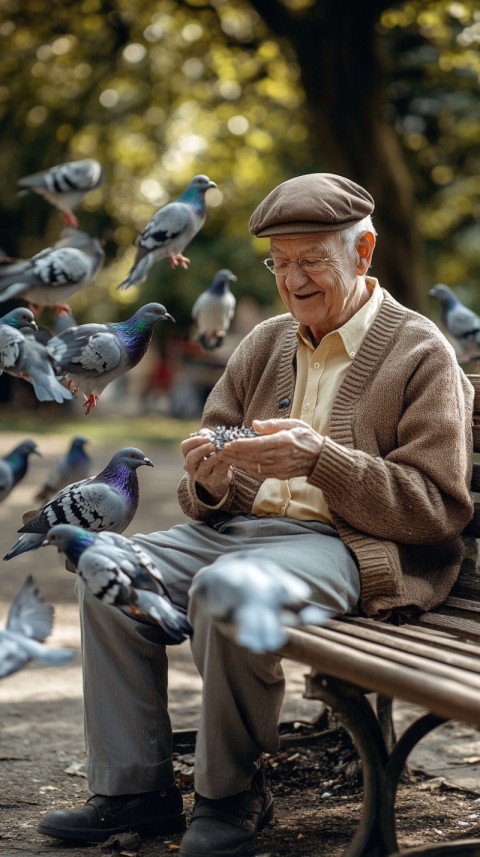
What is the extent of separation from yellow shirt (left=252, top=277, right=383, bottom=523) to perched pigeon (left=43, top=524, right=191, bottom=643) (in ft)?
1.47

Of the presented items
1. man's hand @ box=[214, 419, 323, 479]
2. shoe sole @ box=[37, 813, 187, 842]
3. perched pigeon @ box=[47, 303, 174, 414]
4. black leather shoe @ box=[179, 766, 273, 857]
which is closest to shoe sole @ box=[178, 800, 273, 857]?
black leather shoe @ box=[179, 766, 273, 857]

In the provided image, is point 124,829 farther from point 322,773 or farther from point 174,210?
point 174,210

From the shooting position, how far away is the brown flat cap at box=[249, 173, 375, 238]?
305 cm

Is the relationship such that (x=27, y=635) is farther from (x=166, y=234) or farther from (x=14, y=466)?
(x=166, y=234)

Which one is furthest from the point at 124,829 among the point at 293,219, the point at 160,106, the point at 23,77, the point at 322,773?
the point at 160,106

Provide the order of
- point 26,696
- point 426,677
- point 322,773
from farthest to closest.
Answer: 1. point 26,696
2. point 322,773
3. point 426,677

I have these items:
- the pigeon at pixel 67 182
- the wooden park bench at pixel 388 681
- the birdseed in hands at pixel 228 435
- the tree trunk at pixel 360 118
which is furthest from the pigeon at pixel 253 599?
the tree trunk at pixel 360 118

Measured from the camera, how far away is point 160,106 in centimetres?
1476

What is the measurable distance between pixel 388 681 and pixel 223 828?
32.2 inches

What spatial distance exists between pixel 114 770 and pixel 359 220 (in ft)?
5.14

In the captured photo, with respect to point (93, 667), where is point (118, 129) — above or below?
above

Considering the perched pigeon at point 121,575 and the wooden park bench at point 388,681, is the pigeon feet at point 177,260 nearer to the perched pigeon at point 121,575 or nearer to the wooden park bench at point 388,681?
the perched pigeon at point 121,575

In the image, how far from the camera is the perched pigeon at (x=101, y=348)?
332 cm

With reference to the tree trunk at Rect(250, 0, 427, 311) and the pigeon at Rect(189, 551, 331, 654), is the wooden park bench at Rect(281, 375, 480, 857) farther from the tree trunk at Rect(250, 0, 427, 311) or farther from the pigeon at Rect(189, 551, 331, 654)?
the tree trunk at Rect(250, 0, 427, 311)
